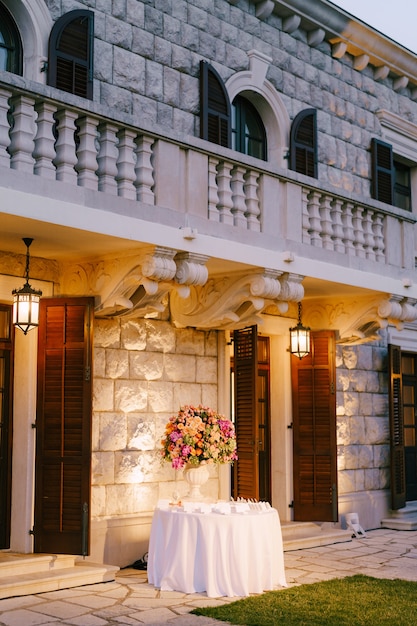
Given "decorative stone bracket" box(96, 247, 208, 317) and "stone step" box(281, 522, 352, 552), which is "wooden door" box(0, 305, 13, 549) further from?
"stone step" box(281, 522, 352, 552)

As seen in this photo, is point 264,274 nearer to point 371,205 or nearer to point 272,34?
point 371,205

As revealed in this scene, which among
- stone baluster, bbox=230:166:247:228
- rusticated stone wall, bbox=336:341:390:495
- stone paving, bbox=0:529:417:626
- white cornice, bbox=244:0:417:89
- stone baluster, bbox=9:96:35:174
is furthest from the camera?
rusticated stone wall, bbox=336:341:390:495

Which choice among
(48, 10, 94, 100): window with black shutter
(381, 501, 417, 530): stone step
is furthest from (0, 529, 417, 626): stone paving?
(48, 10, 94, 100): window with black shutter

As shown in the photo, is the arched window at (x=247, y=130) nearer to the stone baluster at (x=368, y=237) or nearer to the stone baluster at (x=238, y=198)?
the stone baluster at (x=368, y=237)

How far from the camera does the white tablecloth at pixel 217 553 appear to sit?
7.87m

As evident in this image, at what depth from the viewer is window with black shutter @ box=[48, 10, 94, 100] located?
857cm

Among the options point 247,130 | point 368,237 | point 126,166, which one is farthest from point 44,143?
point 368,237

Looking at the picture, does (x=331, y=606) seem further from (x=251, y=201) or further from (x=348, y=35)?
(x=348, y=35)

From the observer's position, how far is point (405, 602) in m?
7.73

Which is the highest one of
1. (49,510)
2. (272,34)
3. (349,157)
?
(272,34)

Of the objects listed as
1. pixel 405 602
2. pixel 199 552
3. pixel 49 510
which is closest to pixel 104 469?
pixel 49 510

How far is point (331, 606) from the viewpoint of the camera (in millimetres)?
7543

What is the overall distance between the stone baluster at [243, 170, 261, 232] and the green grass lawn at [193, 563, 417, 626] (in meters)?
3.69

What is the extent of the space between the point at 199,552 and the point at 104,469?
5.40ft
